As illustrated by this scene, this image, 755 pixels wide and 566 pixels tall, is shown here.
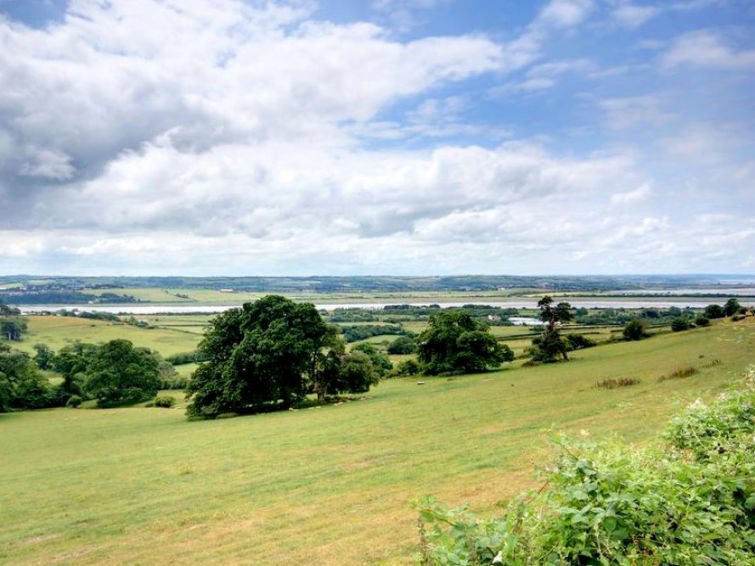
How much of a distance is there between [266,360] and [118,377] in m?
36.8

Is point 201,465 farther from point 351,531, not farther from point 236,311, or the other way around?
point 236,311

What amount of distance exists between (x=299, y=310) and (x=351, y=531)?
40.1 m

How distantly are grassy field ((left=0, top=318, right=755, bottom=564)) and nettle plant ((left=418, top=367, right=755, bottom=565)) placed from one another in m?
0.99

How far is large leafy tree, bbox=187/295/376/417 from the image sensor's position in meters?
48.6

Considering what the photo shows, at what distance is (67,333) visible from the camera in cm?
14025

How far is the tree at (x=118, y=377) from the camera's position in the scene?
7100 cm

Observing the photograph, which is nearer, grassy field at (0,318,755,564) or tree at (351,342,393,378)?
grassy field at (0,318,755,564)

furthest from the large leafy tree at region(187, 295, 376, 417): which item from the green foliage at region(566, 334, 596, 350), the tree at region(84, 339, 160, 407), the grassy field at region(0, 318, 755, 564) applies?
the green foliage at region(566, 334, 596, 350)

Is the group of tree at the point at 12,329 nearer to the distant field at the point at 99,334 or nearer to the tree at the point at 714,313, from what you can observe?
the distant field at the point at 99,334

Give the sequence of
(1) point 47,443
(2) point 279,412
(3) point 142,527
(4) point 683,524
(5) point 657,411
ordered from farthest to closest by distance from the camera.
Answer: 1. (2) point 279,412
2. (1) point 47,443
3. (5) point 657,411
4. (3) point 142,527
5. (4) point 683,524

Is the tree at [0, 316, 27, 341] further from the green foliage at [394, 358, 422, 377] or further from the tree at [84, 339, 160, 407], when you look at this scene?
the green foliage at [394, 358, 422, 377]

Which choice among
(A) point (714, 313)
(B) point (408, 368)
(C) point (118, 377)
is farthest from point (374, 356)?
(A) point (714, 313)

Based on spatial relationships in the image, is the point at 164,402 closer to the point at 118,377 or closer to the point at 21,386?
the point at 118,377

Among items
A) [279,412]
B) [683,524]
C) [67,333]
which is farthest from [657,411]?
[67,333]
